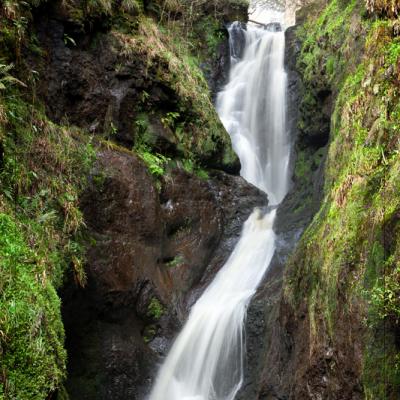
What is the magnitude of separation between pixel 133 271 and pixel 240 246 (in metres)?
2.85

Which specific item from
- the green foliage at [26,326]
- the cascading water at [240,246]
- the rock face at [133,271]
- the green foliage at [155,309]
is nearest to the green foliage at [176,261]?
the rock face at [133,271]

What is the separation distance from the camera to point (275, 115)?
42.7 feet

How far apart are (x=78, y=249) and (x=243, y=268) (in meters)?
3.62

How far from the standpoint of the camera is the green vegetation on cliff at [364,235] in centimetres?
381

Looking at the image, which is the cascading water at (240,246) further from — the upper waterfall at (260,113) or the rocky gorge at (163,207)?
the rocky gorge at (163,207)

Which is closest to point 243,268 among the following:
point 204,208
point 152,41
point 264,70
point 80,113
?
point 204,208

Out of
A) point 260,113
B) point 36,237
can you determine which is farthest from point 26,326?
point 260,113

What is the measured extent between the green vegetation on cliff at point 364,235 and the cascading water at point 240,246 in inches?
74.1

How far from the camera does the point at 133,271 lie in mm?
7570

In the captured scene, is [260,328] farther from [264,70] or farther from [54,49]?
[264,70]

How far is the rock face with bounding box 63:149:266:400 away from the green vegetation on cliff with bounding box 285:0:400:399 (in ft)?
9.12

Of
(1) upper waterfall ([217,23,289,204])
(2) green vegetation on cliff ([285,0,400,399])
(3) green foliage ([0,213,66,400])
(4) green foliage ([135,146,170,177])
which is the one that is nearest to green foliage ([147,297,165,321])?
(4) green foliage ([135,146,170,177])

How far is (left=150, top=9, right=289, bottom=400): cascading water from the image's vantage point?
703 centimetres

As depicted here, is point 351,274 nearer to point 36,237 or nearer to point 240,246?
point 36,237
